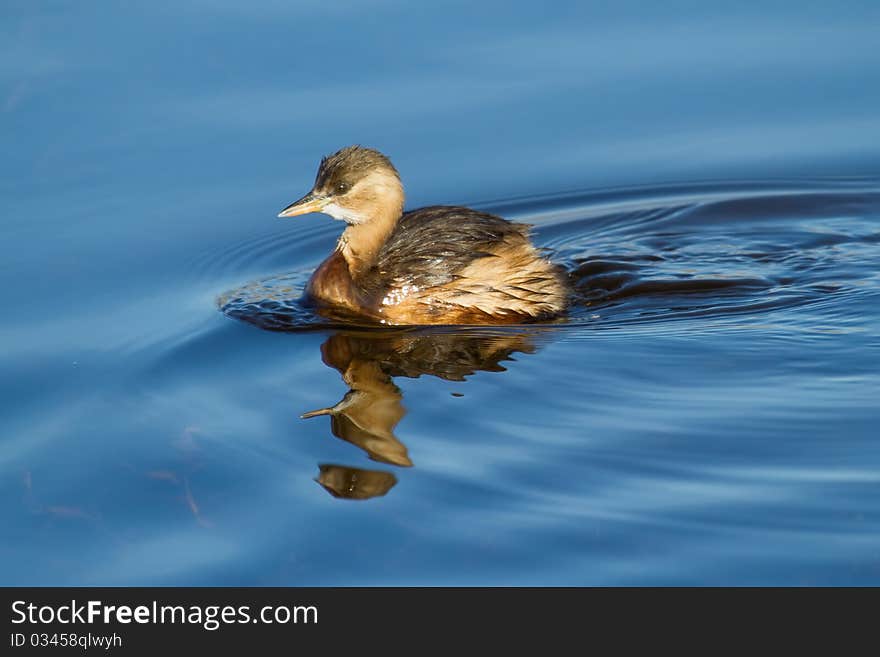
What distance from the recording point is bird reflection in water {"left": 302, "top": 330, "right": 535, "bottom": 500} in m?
6.87

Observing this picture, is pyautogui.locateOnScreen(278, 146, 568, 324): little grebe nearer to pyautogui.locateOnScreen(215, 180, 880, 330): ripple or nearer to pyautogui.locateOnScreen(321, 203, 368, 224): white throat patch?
pyautogui.locateOnScreen(321, 203, 368, 224): white throat patch

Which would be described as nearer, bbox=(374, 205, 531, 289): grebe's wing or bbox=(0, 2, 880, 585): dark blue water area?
bbox=(0, 2, 880, 585): dark blue water area

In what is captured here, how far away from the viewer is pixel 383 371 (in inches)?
322

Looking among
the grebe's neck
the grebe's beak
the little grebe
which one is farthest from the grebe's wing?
the grebe's beak

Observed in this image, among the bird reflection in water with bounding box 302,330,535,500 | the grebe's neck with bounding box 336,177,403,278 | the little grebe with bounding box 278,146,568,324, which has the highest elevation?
the grebe's neck with bounding box 336,177,403,278

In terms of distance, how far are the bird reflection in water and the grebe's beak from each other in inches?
37.4

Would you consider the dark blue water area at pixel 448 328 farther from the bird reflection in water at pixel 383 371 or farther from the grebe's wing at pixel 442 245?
the grebe's wing at pixel 442 245

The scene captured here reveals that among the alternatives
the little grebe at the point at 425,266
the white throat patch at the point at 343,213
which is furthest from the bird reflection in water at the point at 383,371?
the white throat patch at the point at 343,213

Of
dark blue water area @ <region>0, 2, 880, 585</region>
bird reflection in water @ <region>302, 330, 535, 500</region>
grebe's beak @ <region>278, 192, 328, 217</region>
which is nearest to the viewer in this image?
dark blue water area @ <region>0, 2, 880, 585</region>

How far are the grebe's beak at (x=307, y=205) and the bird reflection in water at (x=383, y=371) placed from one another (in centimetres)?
95

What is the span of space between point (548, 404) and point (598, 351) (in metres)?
0.83

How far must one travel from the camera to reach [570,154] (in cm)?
1095

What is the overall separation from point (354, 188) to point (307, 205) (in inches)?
12.4
